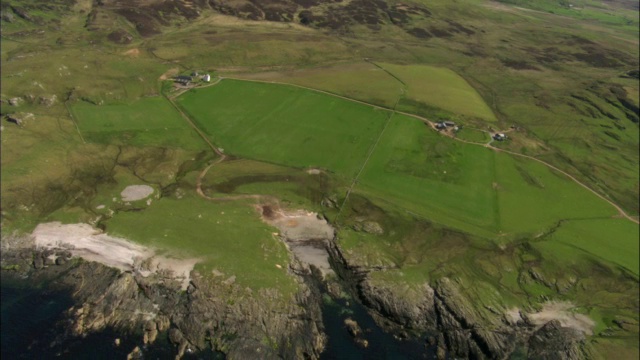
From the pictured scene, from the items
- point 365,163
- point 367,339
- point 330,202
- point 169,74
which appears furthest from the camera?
point 169,74

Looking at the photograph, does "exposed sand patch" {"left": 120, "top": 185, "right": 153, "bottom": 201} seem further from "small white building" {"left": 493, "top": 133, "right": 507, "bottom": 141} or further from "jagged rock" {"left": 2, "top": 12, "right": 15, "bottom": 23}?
"jagged rock" {"left": 2, "top": 12, "right": 15, "bottom": 23}

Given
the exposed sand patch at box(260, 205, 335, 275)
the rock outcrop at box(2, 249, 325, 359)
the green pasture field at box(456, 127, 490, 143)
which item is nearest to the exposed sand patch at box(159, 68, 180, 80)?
the exposed sand patch at box(260, 205, 335, 275)

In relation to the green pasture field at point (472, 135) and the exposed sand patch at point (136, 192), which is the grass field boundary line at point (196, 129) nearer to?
the exposed sand patch at point (136, 192)

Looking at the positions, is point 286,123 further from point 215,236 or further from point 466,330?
point 466,330

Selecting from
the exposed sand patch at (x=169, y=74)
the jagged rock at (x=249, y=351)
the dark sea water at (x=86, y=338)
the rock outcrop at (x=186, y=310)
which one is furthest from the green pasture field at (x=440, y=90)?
the jagged rock at (x=249, y=351)

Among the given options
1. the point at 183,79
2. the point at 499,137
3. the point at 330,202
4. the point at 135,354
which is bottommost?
the point at 135,354

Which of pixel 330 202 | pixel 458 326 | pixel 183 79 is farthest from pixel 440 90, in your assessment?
pixel 458 326

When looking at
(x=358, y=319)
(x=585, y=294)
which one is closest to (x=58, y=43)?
(x=358, y=319)
